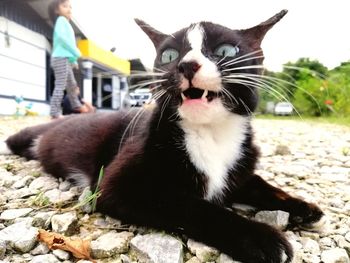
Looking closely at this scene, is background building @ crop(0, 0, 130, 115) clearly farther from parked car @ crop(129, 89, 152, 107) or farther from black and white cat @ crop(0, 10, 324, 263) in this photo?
black and white cat @ crop(0, 10, 324, 263)

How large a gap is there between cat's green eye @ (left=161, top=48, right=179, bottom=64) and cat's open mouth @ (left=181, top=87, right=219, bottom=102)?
24cm

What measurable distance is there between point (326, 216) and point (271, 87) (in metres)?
0.79

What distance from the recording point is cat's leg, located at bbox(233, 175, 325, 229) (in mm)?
2127

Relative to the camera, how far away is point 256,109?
231 centimetres

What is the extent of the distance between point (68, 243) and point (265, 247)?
2.80 ft

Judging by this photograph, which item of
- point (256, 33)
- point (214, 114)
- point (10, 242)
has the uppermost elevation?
point (256, 33)

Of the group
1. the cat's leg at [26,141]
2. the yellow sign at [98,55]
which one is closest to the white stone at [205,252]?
the cat's leg at [26,141]

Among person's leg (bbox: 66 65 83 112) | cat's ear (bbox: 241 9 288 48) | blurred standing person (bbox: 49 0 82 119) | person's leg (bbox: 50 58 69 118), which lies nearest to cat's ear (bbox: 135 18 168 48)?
cat's ear (bbox: 241 9 288 48)

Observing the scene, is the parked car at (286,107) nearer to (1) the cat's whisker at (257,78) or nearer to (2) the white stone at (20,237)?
(1) the cat's whisker at (257,78)

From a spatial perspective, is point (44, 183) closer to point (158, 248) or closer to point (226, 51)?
point (158, 248)

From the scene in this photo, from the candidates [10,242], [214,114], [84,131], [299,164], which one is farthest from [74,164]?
[299,164]

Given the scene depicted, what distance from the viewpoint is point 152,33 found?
2.48m

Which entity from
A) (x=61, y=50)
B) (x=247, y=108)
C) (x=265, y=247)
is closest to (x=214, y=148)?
(x=247, y=108)

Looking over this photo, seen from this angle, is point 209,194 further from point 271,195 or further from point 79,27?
point 79,27
